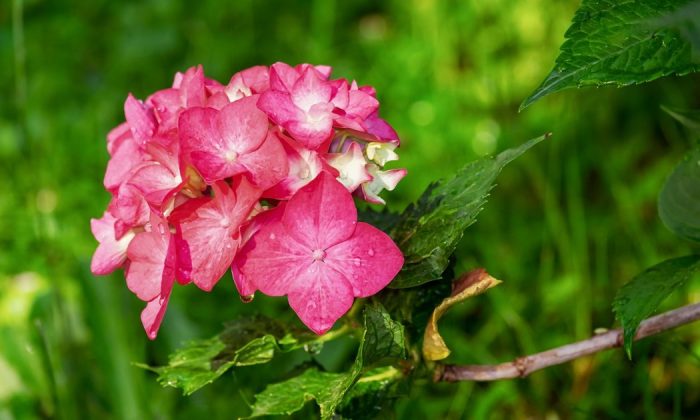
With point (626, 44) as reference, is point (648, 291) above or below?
below

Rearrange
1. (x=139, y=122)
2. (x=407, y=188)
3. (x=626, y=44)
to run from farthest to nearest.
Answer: (x=407, y=188), (x=139, y=122), (x=626, y=44)

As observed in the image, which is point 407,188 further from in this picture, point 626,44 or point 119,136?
point 626,44

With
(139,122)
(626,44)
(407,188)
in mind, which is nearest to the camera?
(626,44)

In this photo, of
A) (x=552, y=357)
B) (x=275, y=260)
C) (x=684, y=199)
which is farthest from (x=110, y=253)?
(x=684, y=199)

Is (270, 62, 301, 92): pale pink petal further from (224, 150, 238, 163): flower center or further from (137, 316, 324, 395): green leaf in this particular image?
(137, 316, 324, 395): green leaf

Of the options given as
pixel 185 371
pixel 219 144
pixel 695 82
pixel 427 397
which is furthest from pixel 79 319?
pixel 695 82

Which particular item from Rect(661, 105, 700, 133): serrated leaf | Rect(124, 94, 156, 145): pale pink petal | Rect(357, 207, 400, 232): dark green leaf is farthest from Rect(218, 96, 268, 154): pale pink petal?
Rect(661, 105, 700, 133): serrated leaf

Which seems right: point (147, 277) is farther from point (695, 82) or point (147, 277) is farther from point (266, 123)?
point (695, 82)
